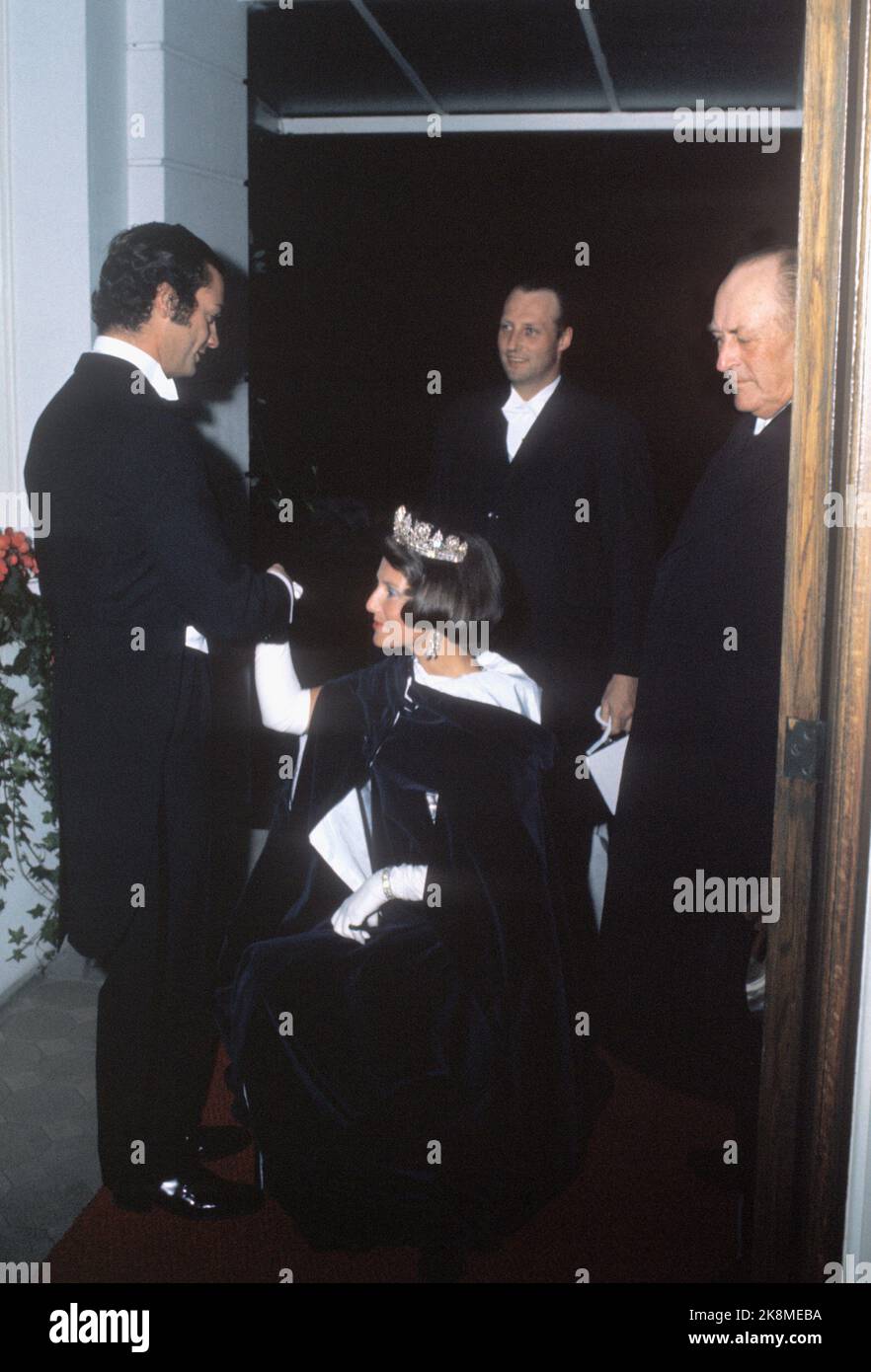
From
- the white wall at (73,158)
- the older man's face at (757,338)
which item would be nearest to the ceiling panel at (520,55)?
the white wall at (73,158)

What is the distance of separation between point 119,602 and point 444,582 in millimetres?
582

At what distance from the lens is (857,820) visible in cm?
142

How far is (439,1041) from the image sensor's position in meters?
2.12

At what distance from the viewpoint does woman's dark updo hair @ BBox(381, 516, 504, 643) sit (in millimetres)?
2260

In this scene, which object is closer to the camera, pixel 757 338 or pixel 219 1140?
pixel 757 338

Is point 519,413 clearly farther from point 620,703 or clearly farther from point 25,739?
point 25,739

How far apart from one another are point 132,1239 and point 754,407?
73.9 inches

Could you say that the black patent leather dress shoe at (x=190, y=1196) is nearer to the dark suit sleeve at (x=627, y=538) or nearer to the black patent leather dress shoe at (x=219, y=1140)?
the black patent leather dress shoe at (x=219, y=1140)

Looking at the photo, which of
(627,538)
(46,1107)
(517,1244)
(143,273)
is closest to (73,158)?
(143,273)

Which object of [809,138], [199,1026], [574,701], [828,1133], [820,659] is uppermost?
[809,138]

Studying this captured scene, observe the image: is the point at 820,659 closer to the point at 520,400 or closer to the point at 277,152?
the point at 520,400

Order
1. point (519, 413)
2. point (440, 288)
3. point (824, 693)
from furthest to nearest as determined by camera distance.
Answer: point (440, 288)
point (519, 413)
point (824, 693)

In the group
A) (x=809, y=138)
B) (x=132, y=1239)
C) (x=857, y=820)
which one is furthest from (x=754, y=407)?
(x=132, y=1239)

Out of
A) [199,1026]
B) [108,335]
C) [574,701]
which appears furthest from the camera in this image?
[574,701]
